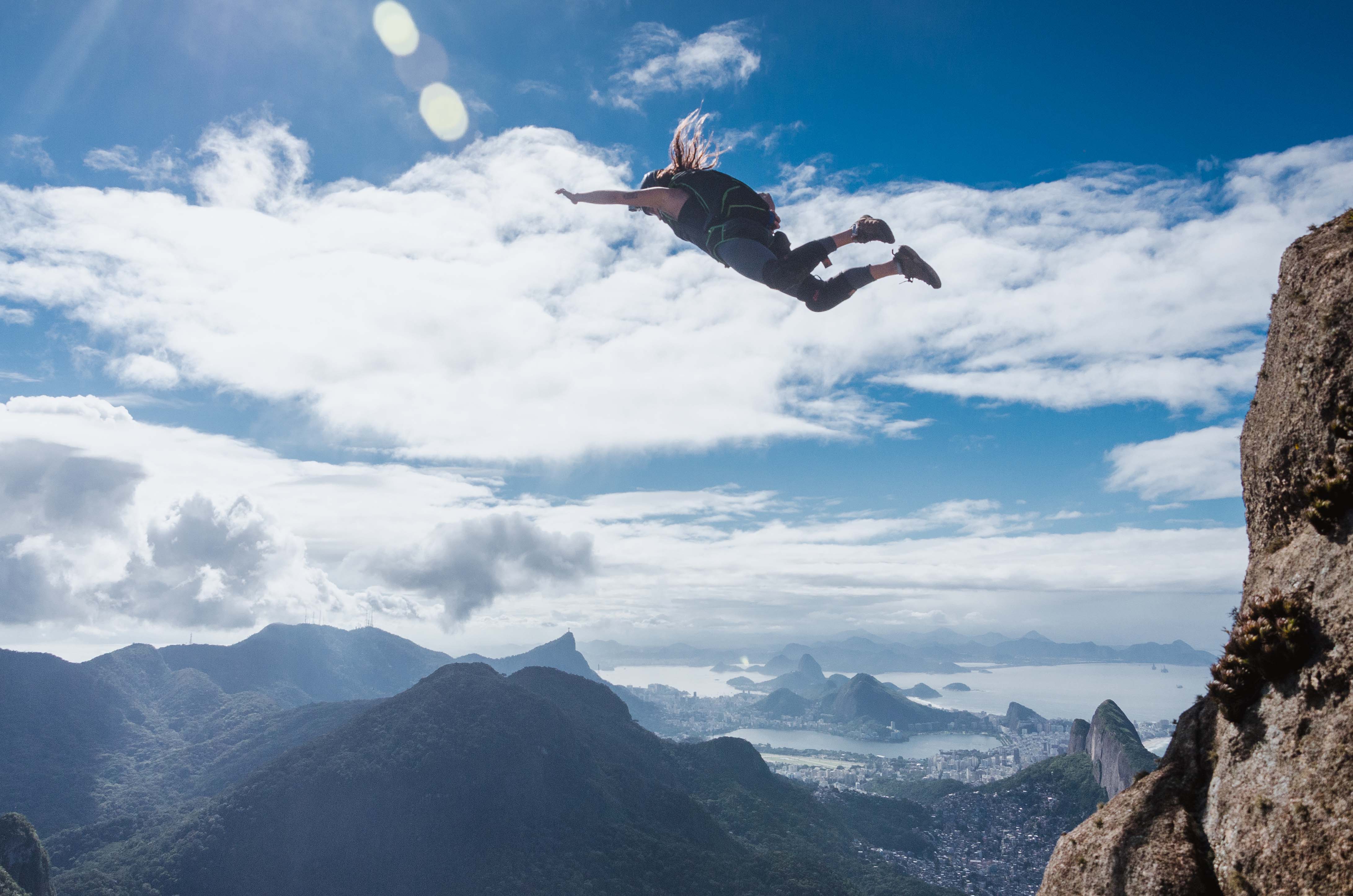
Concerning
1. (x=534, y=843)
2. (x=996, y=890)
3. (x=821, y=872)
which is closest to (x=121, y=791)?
(x=534, y=843)

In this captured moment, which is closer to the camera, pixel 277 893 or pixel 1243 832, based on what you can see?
pixel 1243 832

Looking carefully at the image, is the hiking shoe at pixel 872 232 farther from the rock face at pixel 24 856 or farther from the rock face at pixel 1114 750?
the rock face at pixel 1114 750

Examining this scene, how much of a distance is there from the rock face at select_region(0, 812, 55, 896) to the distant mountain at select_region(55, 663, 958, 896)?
5.85 metres

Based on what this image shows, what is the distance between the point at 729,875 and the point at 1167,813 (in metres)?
109

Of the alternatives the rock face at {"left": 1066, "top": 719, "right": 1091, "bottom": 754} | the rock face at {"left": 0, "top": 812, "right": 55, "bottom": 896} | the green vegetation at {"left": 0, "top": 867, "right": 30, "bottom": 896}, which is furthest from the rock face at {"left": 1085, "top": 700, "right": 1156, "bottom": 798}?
the rock face at {"left": 0, "top": 812, "right": 55, "bottom": 896}

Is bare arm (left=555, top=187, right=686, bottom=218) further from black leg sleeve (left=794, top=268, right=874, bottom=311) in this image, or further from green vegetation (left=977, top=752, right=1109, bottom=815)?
green vegetation (left=977, top=752, right=1109, bottom=815)

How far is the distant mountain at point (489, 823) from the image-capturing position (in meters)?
103

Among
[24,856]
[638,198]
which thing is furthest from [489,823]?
[638,198]

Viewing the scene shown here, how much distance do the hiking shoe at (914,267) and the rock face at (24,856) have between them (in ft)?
454

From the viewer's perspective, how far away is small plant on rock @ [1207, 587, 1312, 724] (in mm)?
6129

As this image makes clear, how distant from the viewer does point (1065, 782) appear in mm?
144500

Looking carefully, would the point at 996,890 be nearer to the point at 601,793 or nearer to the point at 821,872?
the point at 821,872

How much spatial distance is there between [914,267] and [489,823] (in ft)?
462

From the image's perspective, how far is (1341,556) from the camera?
6.07 m
